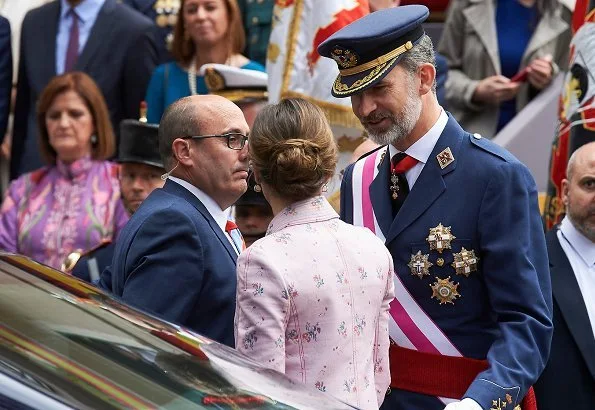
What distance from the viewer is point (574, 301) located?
199 inches

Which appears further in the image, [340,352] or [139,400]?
[340,352]

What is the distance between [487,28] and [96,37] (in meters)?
2.16

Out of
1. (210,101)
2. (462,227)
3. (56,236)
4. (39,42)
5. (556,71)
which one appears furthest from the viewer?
(39,42)

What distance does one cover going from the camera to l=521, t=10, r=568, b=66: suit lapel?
743cm

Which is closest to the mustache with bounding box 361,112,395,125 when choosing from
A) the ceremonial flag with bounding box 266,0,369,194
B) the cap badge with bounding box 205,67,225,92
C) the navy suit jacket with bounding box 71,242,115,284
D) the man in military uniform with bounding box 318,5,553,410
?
the man in military uniform with bounding box 318,5,553,410

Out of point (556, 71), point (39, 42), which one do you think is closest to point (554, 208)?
point (556, 71)

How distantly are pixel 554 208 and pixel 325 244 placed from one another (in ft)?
8.69

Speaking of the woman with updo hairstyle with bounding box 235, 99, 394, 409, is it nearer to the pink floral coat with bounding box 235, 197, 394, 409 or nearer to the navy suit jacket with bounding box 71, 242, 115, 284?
the pink floral coat with bounding box 235, 197, 394, 409

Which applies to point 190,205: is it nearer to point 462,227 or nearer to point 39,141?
point 462,227

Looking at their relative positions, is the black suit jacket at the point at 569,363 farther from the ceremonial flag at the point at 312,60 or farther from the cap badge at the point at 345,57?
the cap badge at the point at 345,57

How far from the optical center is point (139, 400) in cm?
265

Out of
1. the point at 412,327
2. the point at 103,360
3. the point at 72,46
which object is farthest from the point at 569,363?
the point at 72,46

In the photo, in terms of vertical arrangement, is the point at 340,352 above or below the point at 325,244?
below

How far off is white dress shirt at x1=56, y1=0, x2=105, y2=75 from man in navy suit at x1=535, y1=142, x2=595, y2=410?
3.46m
